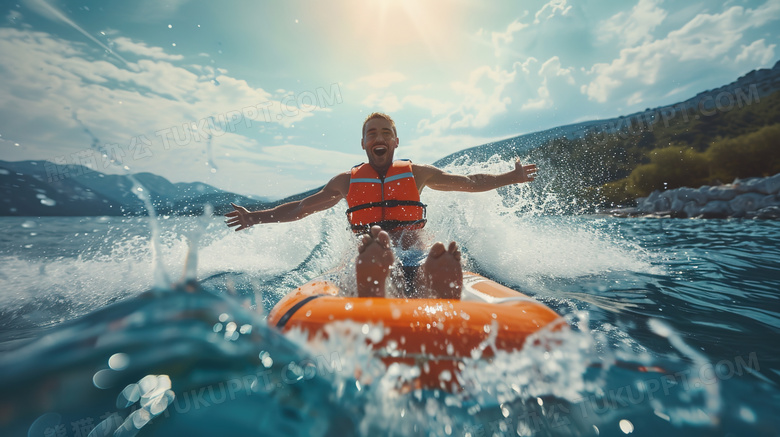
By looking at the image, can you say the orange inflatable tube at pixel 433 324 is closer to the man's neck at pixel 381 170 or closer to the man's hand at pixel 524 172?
the man's neck at pixel 381 170

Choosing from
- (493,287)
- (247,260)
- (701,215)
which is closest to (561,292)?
(493,287)

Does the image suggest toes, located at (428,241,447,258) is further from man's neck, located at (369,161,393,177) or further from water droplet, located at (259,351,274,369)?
man's neck, located at (369,161,393,177)

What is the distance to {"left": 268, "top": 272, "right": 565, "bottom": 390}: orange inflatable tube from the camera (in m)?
1.65

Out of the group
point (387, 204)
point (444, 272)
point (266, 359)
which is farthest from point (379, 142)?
point (266, 359)

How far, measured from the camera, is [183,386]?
5.11ft

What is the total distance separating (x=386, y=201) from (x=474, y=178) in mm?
1201

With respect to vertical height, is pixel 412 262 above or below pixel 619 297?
above

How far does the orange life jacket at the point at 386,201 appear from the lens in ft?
11.4

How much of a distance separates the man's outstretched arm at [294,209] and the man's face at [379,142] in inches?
17.1

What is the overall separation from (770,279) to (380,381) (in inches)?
203

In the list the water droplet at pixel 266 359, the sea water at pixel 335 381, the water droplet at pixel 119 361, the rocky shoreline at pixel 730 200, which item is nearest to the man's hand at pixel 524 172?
the sea water at pixel 335 381

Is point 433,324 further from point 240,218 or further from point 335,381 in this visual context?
point 240,218

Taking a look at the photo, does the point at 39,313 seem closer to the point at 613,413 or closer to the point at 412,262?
the point at 412,262

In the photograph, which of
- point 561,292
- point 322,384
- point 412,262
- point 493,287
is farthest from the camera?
point 561,292
